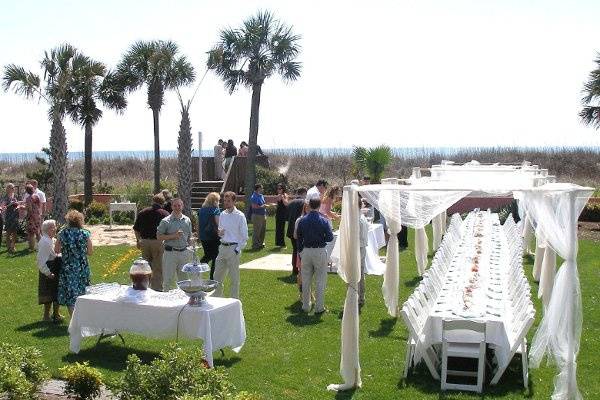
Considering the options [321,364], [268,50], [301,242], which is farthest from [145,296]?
[268,50]

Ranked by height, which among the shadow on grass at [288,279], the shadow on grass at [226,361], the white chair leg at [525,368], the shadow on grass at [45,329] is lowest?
the shadow on grass at [226,361]

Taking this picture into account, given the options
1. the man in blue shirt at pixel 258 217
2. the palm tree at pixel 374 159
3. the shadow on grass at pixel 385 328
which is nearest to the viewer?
the shadow on grass at pixel 385 328

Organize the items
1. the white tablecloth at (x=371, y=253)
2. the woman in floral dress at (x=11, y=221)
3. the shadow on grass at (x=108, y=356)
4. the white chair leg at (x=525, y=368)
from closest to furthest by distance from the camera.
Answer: the white chair leg at (x=525, y=368) < the shadow on grass at (x=108, y=356) < the white tablecloth at (x=371, y=253) < the woman in floral dress at (x=11, y=221)

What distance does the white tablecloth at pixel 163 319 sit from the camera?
8133mm

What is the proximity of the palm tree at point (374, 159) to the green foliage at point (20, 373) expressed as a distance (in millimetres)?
21826

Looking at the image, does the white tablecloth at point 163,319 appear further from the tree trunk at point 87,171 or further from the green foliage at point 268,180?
the green foliage at point 268,180

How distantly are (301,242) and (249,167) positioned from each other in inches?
607

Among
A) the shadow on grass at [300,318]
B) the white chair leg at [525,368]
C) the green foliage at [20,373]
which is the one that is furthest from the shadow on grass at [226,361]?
the white chair leg at [525,368]

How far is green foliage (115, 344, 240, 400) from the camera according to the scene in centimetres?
568

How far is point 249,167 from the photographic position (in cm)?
2627

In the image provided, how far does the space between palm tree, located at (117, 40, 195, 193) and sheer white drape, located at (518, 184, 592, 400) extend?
62.7 ft

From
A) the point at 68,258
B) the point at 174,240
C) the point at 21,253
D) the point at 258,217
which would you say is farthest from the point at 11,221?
the point at 68,258

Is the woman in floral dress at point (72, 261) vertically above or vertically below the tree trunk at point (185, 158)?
below

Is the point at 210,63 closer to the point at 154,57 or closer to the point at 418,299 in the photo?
the point at 154,57
